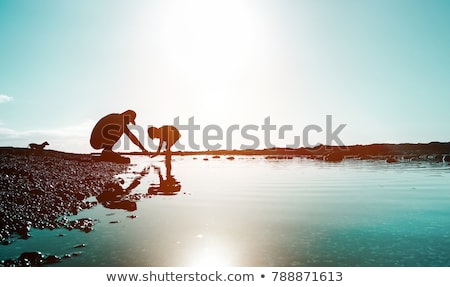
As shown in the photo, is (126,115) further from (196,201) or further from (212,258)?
(212,258)

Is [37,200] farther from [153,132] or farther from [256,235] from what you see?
[153,132]

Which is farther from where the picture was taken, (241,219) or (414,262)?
(241,219)

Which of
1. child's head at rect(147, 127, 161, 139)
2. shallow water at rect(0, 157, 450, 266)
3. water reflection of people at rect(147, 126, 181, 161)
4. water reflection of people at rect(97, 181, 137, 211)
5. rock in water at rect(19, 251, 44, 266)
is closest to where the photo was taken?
rock in water at rect(19, 251, 44, 266)

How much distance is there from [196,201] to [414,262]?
39.8 ft

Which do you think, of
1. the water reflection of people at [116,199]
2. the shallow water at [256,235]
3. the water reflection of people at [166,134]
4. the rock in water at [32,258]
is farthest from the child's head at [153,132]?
the rock in water at [32,258]

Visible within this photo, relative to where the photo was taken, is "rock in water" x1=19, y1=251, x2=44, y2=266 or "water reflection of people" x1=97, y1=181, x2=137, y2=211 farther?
"water reflection of people" x1=97, y1=181, x2=137, y2=211

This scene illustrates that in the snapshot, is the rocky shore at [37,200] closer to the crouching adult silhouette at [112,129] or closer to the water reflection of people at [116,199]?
the water reflection of people at [116,199]

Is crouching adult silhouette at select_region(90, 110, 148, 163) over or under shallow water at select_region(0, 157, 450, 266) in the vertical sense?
over

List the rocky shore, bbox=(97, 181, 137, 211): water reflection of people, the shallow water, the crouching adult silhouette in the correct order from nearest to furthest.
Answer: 1. the shallow water
2. the rocky shore
3. bbox=(97, 181, 137, 211): water reflection of people
4. the crouching adult silhouette

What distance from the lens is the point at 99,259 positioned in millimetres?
9484

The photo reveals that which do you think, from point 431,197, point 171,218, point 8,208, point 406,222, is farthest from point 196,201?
point 431,197
